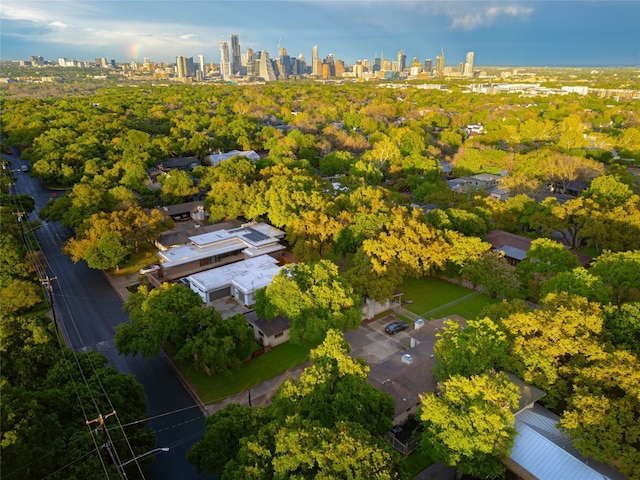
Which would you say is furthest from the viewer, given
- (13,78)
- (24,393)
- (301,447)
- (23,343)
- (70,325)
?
(13,78)

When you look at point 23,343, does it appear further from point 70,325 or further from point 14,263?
point 14,263

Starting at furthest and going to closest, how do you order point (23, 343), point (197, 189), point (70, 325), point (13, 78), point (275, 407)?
point (13, 78), point (197, 189), point (70, 325), point (23, 343), point (275, 407)

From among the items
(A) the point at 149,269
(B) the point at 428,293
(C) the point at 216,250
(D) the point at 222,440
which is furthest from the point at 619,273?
(A) the point at 149,269

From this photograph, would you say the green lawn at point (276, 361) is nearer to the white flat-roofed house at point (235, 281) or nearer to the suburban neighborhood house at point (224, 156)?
the white flat-roofed house at point (235, 281)

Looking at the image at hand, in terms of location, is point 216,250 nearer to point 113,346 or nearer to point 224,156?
point 113,346

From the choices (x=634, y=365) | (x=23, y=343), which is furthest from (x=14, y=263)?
(x=634, y=365)

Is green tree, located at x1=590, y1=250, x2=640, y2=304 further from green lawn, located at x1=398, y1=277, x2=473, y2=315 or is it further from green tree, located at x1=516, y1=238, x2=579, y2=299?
green lawn, located at x1=398, y1=277, x2=473, y2=315

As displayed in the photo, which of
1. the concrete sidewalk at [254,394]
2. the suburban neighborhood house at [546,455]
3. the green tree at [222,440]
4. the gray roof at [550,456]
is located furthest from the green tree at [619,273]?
the green tree at [222,440]
